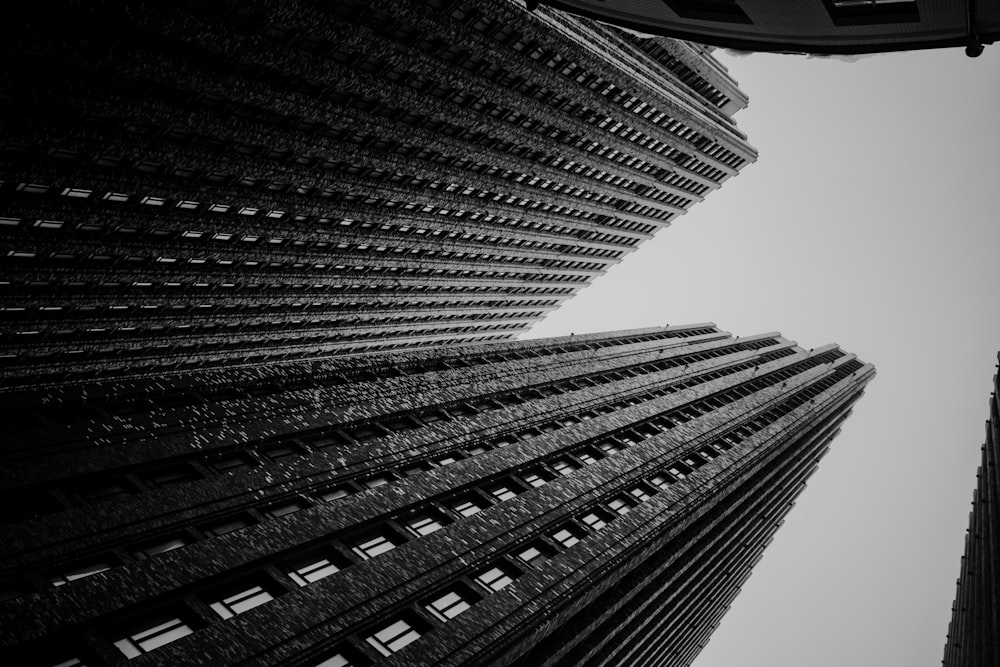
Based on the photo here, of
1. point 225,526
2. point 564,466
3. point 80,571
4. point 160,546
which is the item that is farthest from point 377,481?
point 564,466

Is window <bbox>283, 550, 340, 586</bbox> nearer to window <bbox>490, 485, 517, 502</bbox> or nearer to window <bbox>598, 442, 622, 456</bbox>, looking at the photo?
window <bbox>490, 485, 517, 502</bbox>

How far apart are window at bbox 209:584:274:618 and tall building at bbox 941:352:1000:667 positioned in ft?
123

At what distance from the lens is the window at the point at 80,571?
898 inches

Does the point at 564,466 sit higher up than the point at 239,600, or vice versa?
the point at 564,466

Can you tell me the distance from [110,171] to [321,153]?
1161 centimetres

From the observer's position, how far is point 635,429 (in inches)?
2188

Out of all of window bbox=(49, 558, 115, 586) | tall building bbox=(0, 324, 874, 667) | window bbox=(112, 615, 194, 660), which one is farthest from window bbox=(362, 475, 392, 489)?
window bbox=(49, 558, 115, 586)

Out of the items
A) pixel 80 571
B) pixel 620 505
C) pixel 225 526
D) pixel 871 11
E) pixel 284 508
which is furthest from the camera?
pixel 620 505

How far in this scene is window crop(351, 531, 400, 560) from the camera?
98.0 ft

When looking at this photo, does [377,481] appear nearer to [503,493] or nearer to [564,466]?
[503,493]

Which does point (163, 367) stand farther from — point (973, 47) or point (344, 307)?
point (973, 47)

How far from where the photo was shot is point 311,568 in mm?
27875

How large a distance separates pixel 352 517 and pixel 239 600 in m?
Answer: 6.03

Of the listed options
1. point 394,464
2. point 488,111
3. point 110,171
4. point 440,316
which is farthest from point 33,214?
point 440,316
